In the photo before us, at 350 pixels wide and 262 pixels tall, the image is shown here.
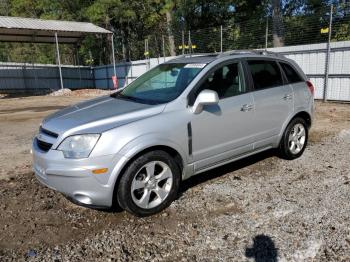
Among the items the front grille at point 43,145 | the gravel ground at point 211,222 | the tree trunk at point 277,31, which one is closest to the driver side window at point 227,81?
the gravel ground at point 211,222

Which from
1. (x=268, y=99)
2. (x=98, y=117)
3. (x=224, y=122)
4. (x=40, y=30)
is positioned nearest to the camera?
(x=98, y=117)

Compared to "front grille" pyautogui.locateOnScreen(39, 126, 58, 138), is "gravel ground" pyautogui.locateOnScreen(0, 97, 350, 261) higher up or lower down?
lower down

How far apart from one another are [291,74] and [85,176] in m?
3.70

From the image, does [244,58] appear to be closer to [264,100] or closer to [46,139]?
[264,100]

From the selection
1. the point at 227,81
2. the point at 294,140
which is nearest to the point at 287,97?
the point at 294,140

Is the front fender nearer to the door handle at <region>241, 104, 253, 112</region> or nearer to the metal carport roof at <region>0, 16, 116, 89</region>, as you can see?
→ the door handle at <region>241, 104, 253, 112</region>

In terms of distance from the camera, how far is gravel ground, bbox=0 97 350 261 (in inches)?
124

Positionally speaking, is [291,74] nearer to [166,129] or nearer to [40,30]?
[166,129]

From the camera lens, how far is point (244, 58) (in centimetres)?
482

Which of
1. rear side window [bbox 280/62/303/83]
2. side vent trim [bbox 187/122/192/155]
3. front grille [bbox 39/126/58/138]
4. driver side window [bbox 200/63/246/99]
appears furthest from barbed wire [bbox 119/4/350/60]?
front grille [bbox 39/126/58/138]

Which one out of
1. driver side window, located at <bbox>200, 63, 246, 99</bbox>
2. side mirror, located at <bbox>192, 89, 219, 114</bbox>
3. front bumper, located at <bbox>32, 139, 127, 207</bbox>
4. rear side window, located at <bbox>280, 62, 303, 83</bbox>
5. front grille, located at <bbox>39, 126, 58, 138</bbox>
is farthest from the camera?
rear side window, located at <bbox>280, 62, 303, 83</bbox>

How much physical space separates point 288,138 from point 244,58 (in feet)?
5.05

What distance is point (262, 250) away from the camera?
3.14 meters

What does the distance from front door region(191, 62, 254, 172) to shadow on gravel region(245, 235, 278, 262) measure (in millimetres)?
1249
